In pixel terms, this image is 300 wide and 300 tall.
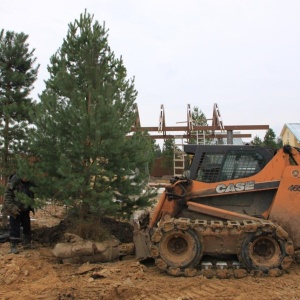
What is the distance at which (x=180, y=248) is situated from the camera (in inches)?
279

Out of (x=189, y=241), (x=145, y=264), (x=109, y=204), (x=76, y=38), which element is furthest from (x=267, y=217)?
(x=76, y=38)

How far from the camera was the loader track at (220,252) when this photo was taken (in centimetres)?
667

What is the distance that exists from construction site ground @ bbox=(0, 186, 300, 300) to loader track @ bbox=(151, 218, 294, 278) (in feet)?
0.55

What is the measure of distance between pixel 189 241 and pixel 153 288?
1.18m

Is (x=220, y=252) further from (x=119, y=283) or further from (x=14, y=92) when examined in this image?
(x=14, y=92)

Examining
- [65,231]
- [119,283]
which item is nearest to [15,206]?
[65,231]

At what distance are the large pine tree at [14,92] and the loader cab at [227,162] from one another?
15.7 feet

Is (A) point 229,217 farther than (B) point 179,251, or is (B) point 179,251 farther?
(A) point 229,217

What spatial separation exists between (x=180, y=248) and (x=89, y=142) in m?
2.78

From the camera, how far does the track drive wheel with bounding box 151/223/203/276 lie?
22.4 feet

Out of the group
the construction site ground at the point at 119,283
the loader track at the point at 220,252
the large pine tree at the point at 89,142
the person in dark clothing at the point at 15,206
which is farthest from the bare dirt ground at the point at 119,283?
the large pine tree at the point at 89,142

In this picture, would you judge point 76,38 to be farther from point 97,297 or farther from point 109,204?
point 97,297

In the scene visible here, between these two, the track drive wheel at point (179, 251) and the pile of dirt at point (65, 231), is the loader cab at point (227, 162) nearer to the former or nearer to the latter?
the track drive wheel at point (179, 251)

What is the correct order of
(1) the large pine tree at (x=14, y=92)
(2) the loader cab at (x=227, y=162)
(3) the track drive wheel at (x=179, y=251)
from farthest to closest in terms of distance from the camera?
1. (1) the large pine tree at (x=14, y=92)
2. (2) the loader cab at (x=227, y=162)
3. (3) the track drive wheel at (x=179, y=251)
